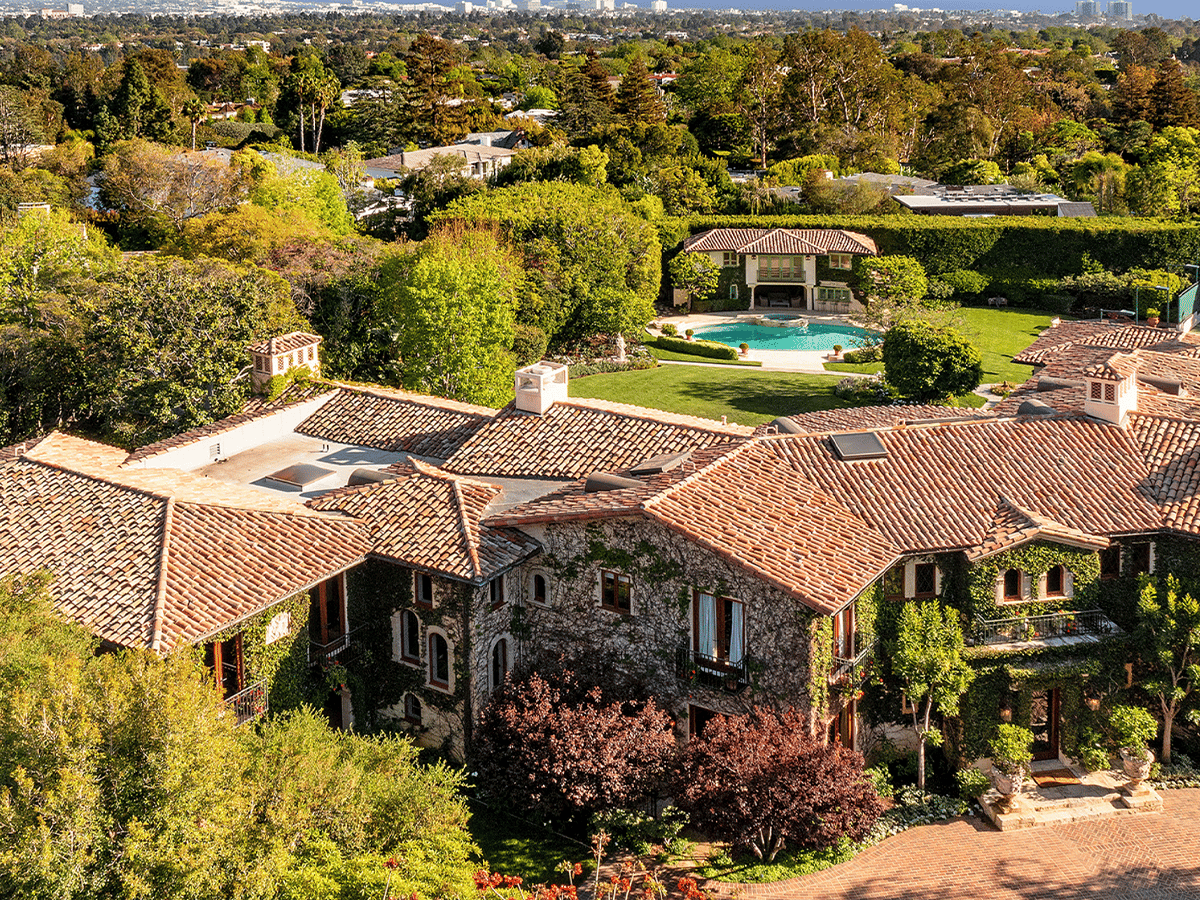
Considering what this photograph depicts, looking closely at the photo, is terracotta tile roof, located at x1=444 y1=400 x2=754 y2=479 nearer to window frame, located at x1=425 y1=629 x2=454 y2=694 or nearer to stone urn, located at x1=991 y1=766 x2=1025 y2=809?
window frame, located at x1=425 y1=629 x2=454 y2=694

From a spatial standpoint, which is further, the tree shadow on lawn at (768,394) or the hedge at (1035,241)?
the hedge at (1035,241)

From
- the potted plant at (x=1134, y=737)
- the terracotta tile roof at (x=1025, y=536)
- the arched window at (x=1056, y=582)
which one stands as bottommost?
the potted plant at (x=1134, y=737)

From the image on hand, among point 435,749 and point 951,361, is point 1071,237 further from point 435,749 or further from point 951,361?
point 435,749

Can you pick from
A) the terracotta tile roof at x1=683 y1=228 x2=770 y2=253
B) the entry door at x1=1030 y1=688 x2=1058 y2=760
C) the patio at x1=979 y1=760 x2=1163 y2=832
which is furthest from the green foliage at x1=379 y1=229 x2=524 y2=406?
the terracotta tile roof at x1=683 y1=228 x2=770 y2=253

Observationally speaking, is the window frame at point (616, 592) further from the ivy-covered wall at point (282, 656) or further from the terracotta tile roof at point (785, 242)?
the terracotta tile roof at point (785, 242)

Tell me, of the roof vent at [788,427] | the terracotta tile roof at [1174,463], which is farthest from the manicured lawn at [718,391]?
the terracotta tile roof at [1174,463]

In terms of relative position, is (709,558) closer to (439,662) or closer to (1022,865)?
(439,662)
